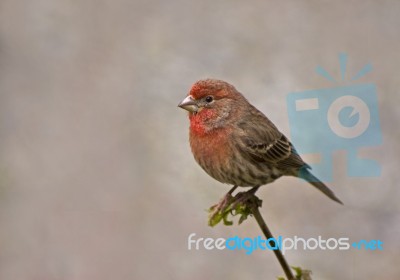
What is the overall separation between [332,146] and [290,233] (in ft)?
Answer: 2.14

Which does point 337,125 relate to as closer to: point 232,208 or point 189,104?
point 189,104

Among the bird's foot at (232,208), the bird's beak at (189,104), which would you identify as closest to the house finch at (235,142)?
the bird's beak at (189,104)

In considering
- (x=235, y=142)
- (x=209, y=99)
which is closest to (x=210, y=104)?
(x=209, y=99)

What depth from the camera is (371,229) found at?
387 cm

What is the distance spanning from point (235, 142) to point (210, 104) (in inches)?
16.4

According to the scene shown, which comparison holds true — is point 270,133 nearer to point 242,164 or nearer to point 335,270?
point 242,164

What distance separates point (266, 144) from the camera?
255cm

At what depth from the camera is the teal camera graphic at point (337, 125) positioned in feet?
8.32

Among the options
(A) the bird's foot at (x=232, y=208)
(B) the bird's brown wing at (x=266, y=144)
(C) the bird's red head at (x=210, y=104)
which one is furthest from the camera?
(B) the bird's brown wing at (x=266, y=144)

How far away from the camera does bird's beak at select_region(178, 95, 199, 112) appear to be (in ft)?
6.34

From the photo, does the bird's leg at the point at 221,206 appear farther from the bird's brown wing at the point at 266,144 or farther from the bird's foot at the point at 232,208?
the bird's brown wing at the point at 266,144

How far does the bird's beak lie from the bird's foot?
1.30 feet

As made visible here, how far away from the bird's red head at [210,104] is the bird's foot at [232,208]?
318 millimetres

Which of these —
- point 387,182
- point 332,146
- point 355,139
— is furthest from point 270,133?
point 387,182
